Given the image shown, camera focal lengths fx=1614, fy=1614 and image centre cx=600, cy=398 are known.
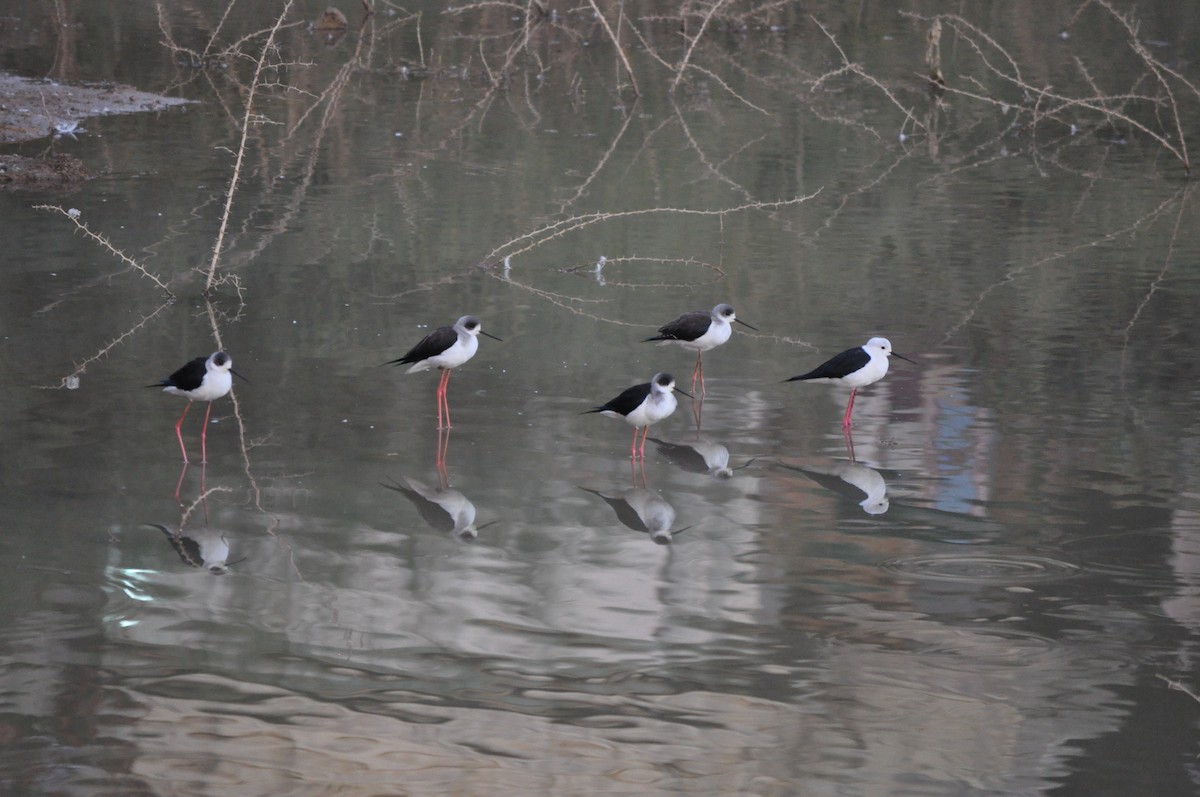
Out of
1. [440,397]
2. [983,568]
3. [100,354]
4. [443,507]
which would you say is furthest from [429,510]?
[100,354]

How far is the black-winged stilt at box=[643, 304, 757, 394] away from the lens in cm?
998

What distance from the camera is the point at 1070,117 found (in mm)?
21656

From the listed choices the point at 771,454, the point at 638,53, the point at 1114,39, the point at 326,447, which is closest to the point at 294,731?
the point at 326,447

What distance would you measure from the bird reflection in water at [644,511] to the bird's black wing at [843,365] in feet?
5.08

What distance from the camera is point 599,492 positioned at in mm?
8156

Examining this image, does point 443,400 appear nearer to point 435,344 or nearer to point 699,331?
point 435,344

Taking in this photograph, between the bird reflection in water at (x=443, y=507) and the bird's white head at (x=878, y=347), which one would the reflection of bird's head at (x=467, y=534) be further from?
the bird's white head at (x=878, y=347)

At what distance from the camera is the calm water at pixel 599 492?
18.4ft

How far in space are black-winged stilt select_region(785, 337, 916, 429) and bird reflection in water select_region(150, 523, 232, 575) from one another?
11.4 feet

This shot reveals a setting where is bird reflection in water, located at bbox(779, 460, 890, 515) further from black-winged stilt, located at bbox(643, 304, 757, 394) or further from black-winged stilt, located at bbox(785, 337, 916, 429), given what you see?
black-winged stilt, located at bbox(643, 304, 757, 394)

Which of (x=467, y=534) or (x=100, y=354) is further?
(x=100, y=354)

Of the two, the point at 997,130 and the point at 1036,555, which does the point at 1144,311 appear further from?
the point at 997,130

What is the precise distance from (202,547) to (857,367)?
388 cm

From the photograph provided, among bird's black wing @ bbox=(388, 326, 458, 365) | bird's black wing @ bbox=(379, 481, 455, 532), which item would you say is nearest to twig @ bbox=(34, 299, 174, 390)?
bird's black wing @ bbox=(388, 326, 458, 365)
